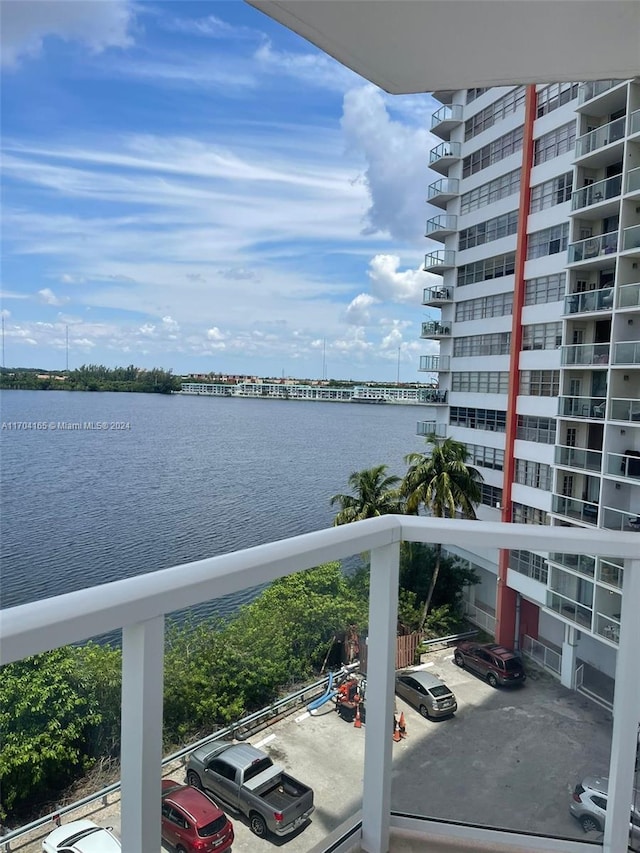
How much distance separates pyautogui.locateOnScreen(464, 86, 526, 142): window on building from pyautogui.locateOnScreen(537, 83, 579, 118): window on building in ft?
1.86

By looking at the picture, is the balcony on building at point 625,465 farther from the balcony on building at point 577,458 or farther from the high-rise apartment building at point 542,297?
the balcony on building at point 577,458

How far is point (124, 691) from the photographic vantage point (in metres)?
0.86

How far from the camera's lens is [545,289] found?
1069 centimetres

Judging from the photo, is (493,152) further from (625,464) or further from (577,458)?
(625,464)

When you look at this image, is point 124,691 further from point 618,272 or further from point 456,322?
point 456,322

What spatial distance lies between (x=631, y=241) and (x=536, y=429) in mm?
3267

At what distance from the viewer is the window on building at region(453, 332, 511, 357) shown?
11586mm

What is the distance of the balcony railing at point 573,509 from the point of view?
822cm

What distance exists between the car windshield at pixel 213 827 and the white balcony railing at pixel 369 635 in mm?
108

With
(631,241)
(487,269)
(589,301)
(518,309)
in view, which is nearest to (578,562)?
(631,241)

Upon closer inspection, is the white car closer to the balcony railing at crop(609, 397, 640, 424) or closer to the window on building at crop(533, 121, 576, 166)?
the balcony railing at crop(609, 397, 640, 424)

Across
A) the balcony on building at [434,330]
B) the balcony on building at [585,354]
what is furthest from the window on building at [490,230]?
the balcony on building at [585,354]

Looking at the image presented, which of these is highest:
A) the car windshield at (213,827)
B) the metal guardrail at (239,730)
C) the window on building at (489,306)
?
the window on building at (489,306)

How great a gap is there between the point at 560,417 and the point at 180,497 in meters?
18.1
